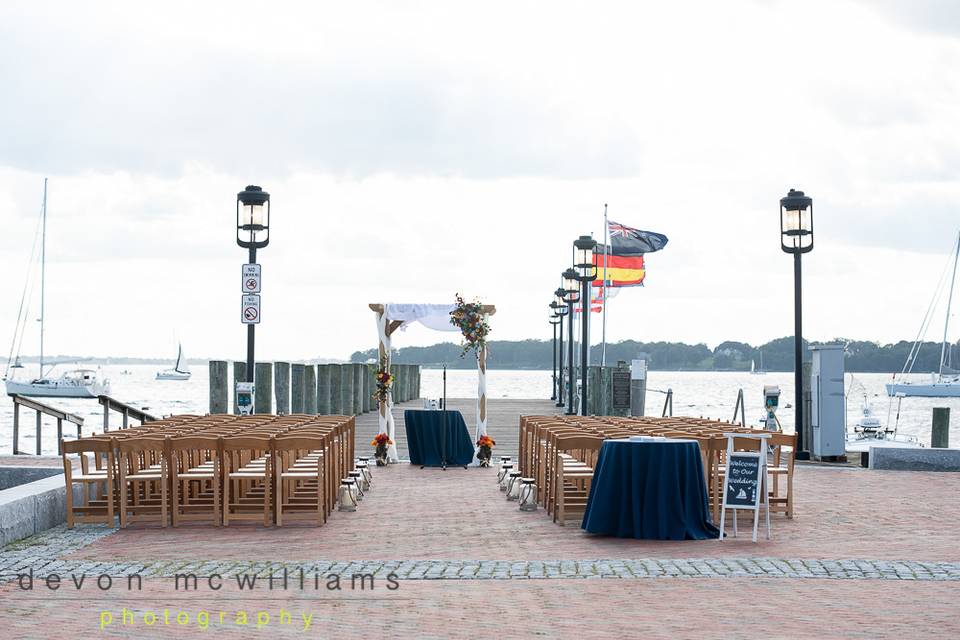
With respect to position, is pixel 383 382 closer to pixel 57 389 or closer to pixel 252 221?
pixel 252 221

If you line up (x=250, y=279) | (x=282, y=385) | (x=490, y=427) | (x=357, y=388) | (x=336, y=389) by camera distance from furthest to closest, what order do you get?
(x=357, y=388) < (x=336, y=389) < (x=490, y=427) < (x=282, y=385) < (x=250, y=279)

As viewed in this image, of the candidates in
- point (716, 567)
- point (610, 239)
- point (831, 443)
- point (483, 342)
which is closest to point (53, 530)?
point (716, 567)

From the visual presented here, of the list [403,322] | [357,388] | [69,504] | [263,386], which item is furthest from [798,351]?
[357,388]

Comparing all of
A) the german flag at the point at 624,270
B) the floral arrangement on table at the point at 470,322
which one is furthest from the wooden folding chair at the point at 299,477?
the german flag at the point at 624,270

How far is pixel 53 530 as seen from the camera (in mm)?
11938

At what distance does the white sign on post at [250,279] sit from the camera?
19.0 m

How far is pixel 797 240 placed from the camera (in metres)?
20.4

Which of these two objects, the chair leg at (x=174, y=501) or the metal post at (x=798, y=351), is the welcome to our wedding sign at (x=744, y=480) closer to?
the chair leg at (x=174, y=501)

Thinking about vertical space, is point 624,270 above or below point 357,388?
above

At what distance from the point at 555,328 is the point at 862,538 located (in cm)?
4262

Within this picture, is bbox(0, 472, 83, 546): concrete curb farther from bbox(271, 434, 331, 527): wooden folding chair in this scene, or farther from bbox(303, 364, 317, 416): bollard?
bbox(303, 364, 317, 416): bollard

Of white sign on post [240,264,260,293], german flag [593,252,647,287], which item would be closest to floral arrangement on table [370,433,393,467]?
white sign on post [240,264,260,293]

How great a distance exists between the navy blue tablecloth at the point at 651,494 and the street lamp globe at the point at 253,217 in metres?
9.37

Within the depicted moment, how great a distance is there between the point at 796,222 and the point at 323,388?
14.0 meters
